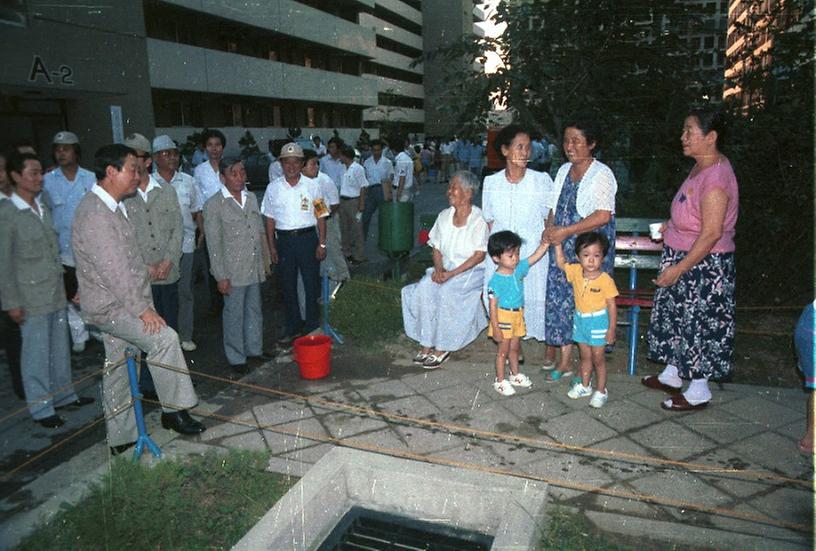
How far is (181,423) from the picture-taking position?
428 cm

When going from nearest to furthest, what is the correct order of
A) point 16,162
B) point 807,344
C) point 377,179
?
point 807,344 < point 16,162 < point 377,179

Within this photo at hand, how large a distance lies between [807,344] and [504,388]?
2040 millimetres

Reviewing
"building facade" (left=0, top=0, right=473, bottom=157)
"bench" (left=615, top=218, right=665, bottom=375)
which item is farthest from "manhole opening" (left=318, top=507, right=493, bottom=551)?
"building facade" (left=0, top=0, right=473, bottom=157)

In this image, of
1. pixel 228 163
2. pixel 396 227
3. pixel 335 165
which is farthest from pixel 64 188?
pixel 335 165

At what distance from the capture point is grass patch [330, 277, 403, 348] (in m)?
6.30

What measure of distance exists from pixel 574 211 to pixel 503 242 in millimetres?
584

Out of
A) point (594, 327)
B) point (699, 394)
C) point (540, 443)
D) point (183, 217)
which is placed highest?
point (183, 217)

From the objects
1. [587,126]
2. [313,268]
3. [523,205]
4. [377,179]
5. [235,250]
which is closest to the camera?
[587,126]

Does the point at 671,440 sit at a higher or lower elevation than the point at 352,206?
lower

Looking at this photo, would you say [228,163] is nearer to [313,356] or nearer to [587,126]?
[313,356]

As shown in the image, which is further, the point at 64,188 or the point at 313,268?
the point at 313,268

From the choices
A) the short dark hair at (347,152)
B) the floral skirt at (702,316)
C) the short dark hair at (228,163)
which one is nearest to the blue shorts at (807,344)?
the floral skirt at (702,316)

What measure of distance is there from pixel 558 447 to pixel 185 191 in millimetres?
4733

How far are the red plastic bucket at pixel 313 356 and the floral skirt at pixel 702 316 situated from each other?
2.76 meters
